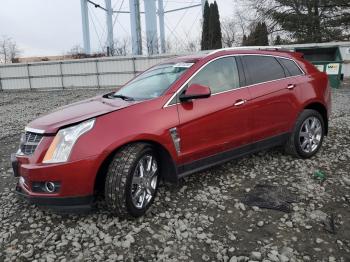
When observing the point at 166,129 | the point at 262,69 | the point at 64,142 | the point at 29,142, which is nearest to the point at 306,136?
the point at 262,69

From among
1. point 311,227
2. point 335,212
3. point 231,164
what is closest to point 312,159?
point 231,164

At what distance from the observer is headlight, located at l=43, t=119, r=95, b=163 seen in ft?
10.6

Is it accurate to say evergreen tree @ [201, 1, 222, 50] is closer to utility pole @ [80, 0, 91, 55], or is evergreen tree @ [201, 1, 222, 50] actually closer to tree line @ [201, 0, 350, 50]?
tree line @ [201, 0, 350, 50]

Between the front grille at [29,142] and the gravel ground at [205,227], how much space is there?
2.48 ft

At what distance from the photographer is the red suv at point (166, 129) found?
3.29 m

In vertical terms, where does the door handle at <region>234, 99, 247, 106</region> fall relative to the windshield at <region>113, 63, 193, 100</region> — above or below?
below

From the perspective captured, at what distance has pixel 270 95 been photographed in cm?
465

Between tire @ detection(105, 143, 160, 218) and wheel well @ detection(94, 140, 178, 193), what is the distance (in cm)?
6

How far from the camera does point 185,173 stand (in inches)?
155

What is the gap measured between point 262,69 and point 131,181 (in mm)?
2495

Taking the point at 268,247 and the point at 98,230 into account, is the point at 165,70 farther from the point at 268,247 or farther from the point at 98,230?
the point at 268,247

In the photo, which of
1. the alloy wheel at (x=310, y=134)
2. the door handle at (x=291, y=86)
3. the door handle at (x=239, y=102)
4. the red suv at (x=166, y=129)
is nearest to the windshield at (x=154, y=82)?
the red suv at (x=166, y=129)

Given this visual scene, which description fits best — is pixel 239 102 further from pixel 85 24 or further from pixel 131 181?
pixel 85 24

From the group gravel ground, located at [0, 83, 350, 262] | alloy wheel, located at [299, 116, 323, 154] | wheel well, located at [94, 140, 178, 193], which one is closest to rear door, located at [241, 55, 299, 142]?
alloy wheel, located at [299, 116, 323, 154]
